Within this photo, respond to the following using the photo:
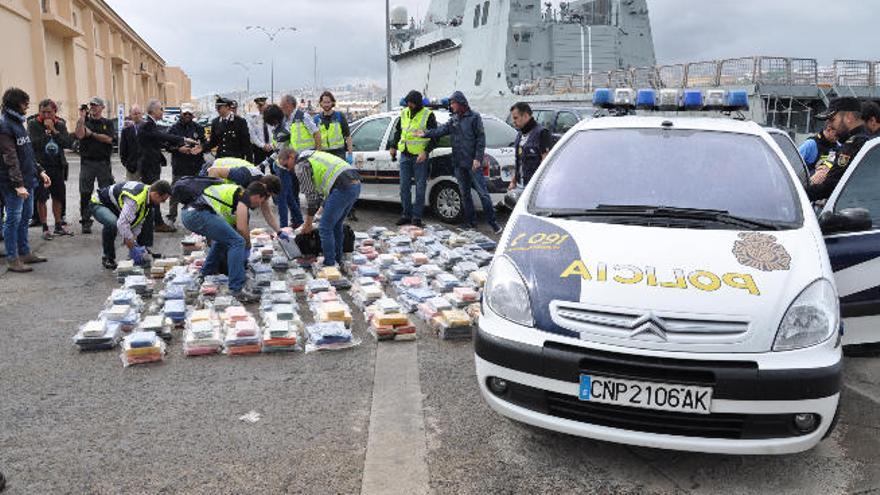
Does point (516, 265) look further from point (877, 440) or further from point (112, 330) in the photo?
point (112, 330)

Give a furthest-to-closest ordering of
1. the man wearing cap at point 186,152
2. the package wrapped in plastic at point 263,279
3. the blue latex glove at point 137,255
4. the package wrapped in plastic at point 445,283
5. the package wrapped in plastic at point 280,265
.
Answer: the man wearing cap at point 186,152, the package wrapped in plastic at point 280,265, the blue latex glove at point 137,255, the package wrapped in plastic at point 263,279, the package wrapped in plastic at point 445,283

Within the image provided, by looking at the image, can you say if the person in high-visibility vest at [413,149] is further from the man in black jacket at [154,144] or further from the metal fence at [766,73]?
the metal fence at [766,73]

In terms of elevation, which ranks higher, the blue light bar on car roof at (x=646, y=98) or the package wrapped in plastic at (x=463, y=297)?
the blue light bar on car roof at (x=646, y=98)

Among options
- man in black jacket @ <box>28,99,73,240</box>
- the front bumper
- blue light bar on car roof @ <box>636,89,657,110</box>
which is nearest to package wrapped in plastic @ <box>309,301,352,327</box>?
the front bumper

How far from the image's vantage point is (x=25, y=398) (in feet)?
12.7

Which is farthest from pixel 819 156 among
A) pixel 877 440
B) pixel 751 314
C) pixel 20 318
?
pixel 20 318

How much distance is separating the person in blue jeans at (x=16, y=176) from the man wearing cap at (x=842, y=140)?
6.81 meters

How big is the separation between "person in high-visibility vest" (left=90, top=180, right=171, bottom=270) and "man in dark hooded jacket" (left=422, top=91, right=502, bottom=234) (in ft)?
11.3

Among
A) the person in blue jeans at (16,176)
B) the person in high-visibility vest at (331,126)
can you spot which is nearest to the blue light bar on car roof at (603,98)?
the person in high-visibility vest at (331,126)

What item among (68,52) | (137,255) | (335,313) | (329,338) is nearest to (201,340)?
(329,338)

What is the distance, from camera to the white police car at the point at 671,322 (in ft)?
8.96

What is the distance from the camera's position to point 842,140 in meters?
5.79

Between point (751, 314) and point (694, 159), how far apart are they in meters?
1.38

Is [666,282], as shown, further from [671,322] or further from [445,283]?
[445,283]
